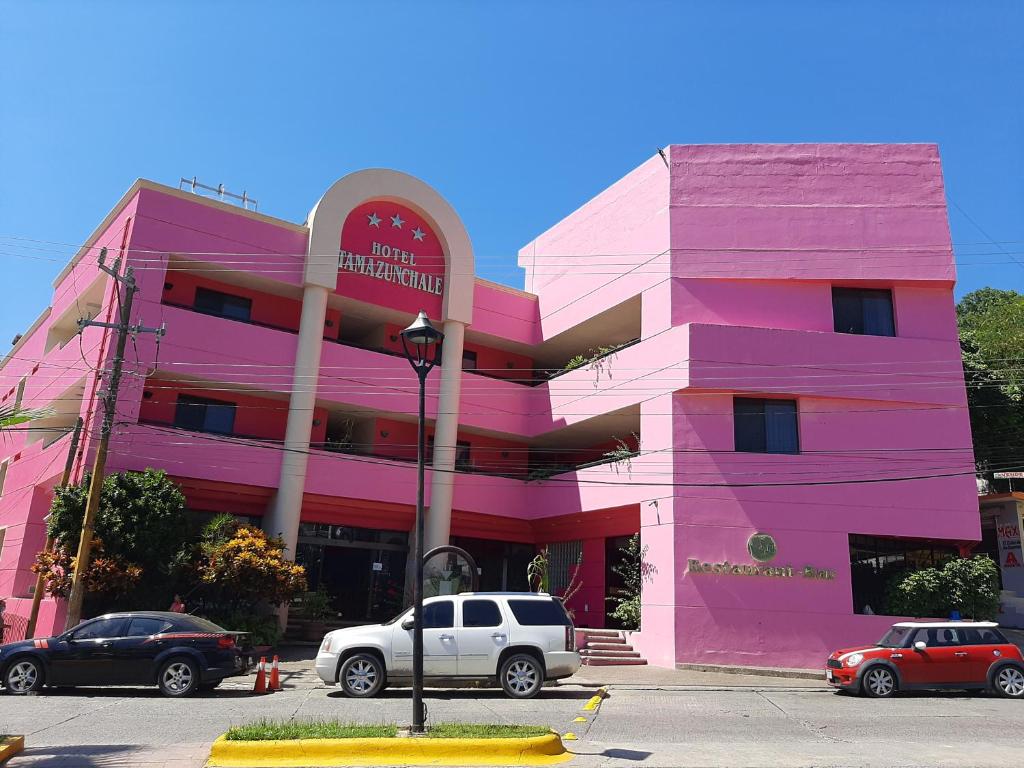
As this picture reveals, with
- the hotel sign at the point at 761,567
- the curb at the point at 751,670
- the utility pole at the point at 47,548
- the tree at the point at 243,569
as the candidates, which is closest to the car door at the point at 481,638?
the tree at the point at 243,569

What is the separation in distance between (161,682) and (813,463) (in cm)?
1682

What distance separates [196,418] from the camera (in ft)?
78.3

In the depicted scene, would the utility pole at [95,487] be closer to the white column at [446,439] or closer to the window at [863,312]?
the white column at [446,439]

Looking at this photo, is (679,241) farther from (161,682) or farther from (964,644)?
(161,682)

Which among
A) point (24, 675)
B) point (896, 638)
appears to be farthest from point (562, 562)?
point (24, 675)

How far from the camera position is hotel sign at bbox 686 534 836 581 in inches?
845

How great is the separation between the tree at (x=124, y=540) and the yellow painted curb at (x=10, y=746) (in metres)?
10.3

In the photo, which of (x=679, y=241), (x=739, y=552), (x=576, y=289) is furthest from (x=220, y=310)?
(x=739, y=552)

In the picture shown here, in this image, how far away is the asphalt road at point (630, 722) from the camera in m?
9.60

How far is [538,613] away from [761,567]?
890 centimetres

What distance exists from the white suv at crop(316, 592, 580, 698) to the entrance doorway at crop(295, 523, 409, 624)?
1106 centimetres

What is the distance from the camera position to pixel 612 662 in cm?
2152

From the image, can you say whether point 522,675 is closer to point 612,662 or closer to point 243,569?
point 612,662

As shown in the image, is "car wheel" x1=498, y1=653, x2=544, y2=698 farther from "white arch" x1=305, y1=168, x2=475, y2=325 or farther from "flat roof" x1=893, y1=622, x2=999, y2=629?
"white arch" x1=305, y1=168, x2=475, y2=325
